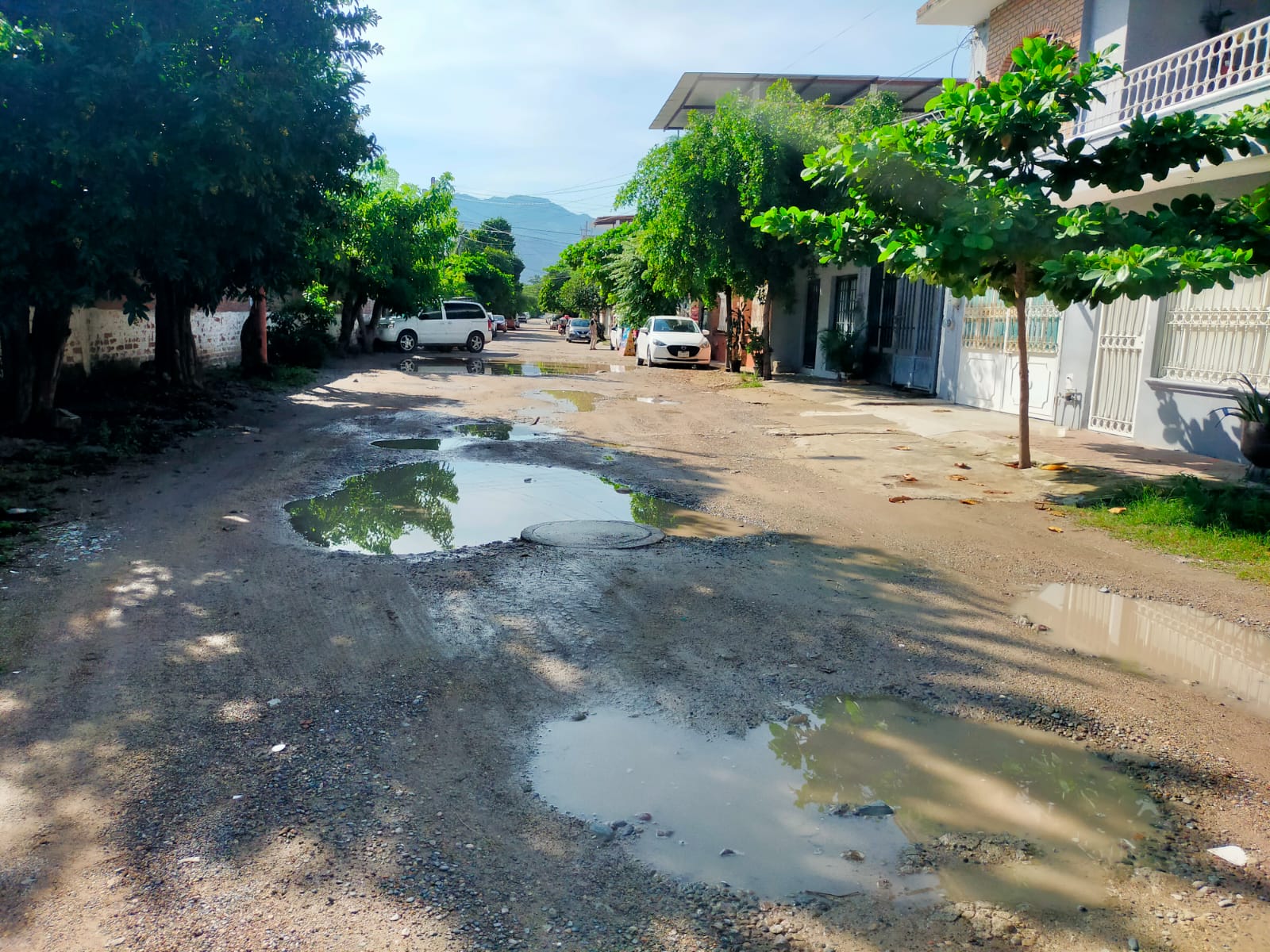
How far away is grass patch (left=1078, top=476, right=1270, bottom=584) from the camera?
6.48m

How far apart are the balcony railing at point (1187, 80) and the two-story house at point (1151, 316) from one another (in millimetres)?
26

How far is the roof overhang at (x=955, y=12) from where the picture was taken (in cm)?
1634

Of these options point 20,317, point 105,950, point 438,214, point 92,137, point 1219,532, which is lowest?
point 105,950

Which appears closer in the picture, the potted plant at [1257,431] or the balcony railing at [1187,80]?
the potted plant at [1257,431]

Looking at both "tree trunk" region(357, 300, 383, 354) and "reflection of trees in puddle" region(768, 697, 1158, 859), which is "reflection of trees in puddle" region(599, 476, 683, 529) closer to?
"reflection of trees in puddle" region(768, 697, 1158, 859)

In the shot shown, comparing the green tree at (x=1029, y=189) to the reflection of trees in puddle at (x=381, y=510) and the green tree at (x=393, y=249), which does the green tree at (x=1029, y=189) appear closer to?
the reflection of trees in puddle at (x=381, y=510)

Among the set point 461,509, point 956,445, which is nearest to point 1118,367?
point 956,445

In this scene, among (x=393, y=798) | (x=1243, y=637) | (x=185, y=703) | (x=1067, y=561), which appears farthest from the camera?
(x=1067, y=561)

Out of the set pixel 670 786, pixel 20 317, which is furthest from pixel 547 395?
pixel 670 786

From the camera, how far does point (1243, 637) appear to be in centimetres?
503

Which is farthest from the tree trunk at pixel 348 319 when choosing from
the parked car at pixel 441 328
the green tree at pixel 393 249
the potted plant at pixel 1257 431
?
the potted plant at pixel 1257 431

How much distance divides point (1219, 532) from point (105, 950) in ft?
24.5

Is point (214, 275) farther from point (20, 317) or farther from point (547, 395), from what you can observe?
point (547, 395)

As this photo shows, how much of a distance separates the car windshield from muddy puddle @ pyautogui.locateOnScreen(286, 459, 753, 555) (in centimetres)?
1872
